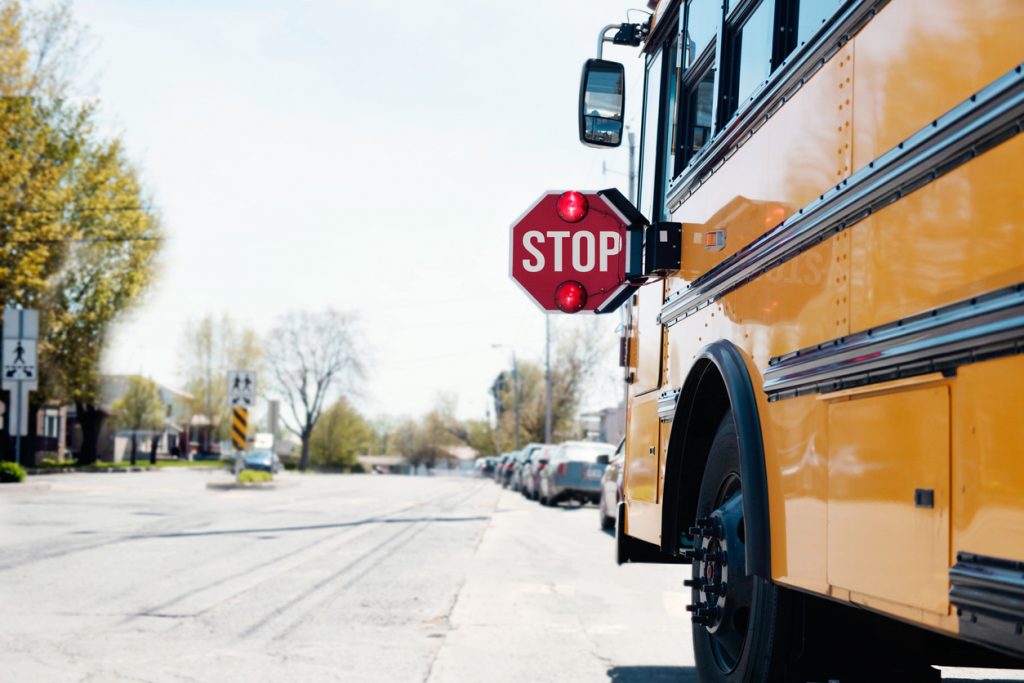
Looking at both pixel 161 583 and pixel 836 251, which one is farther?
pixel 161 583

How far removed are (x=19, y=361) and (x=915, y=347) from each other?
21705mm

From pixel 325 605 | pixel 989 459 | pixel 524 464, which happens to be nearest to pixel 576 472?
pixel 524 464

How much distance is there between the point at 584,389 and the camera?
6881 cm

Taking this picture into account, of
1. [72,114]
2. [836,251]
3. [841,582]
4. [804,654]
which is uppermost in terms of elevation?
[72,114]

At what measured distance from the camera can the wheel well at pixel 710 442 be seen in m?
3.32

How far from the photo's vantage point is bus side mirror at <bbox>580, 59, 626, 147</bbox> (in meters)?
5.12

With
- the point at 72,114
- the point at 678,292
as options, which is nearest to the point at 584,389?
the point at 72,114

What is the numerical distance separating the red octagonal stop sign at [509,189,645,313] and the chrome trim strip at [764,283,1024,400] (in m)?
1.68

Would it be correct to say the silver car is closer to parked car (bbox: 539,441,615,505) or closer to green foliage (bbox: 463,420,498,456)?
parked car (bbox: 539,441,615,505)

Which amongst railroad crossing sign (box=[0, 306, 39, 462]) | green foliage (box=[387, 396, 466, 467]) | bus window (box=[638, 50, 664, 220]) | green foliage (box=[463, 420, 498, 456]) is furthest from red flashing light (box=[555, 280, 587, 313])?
green foliage (box=[387, 396, 466, 467])

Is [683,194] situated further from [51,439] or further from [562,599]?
[51,439]

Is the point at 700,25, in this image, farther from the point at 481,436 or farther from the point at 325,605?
the point at 481,436

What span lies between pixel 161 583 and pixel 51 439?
6380 centimetres

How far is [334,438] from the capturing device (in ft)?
344
